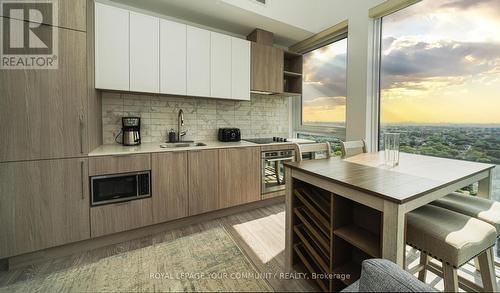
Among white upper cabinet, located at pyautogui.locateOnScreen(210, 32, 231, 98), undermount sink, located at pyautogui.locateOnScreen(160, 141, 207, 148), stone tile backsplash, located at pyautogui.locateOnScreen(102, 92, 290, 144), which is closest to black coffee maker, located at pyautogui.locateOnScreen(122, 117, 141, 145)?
stone tile backsplash, located at pyautogui.locateOnScreen(102, 92, 290, 144)

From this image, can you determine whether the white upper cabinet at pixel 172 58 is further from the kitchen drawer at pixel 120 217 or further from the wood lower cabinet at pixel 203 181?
the kitchen drawer at pixel 120 217

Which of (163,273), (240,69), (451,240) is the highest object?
(240,69)

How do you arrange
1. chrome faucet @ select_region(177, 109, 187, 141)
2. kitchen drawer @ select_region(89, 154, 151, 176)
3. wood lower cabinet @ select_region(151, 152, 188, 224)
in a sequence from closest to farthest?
kitchen drawer @ select_region(89, 154, 151, 176), wood lower cabinet @ select_region(151, 152, 188, 224), chrome faucet @ select_region(177, 109, 187, 141)

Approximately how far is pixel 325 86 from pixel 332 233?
2503 mm

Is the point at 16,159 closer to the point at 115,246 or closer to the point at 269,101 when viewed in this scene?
the point at 115,246

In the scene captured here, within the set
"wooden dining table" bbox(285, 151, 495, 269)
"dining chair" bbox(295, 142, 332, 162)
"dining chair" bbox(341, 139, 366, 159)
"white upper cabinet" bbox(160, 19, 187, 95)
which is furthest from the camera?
"white upper cabinet" bbox(160, 19, 187, 95)

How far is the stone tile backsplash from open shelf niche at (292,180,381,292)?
1823 millimetres

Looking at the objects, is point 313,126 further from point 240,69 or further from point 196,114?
point 196,114

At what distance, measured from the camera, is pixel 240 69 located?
109 inches

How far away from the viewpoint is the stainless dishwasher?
277 cm

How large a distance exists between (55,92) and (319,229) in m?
2.21

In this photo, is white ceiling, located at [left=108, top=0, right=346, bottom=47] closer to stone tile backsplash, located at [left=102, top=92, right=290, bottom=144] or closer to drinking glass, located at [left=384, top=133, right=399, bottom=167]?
stone tile backsplash, located at [left=102, top=92, right=290, bottom=144]

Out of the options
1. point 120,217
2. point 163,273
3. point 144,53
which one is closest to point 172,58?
point 144,53

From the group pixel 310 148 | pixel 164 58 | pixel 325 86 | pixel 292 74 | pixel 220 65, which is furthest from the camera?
pixel 292 74
